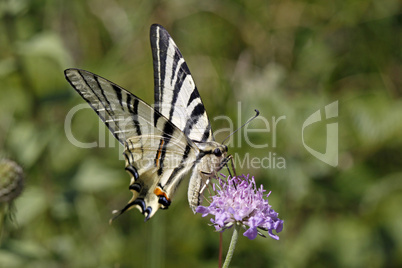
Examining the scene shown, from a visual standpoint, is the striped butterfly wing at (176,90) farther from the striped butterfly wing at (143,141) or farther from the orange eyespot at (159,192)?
A: the orange eyespot at (159,192)

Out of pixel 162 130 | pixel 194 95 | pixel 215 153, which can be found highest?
pixel 194 95

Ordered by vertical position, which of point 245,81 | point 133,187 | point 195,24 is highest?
point 195,24

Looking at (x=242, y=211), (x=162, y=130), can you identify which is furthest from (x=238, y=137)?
(x=242, y=211)

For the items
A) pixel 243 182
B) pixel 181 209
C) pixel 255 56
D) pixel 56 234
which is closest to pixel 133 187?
pixel 243 182

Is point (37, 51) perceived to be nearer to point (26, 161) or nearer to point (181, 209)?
point (26, 161)

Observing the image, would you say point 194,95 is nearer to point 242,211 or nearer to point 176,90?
point 176,90

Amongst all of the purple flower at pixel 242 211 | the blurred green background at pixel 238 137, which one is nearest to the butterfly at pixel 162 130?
the purple flower at pixel 242 211

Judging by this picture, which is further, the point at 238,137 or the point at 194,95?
the point at 238,137
